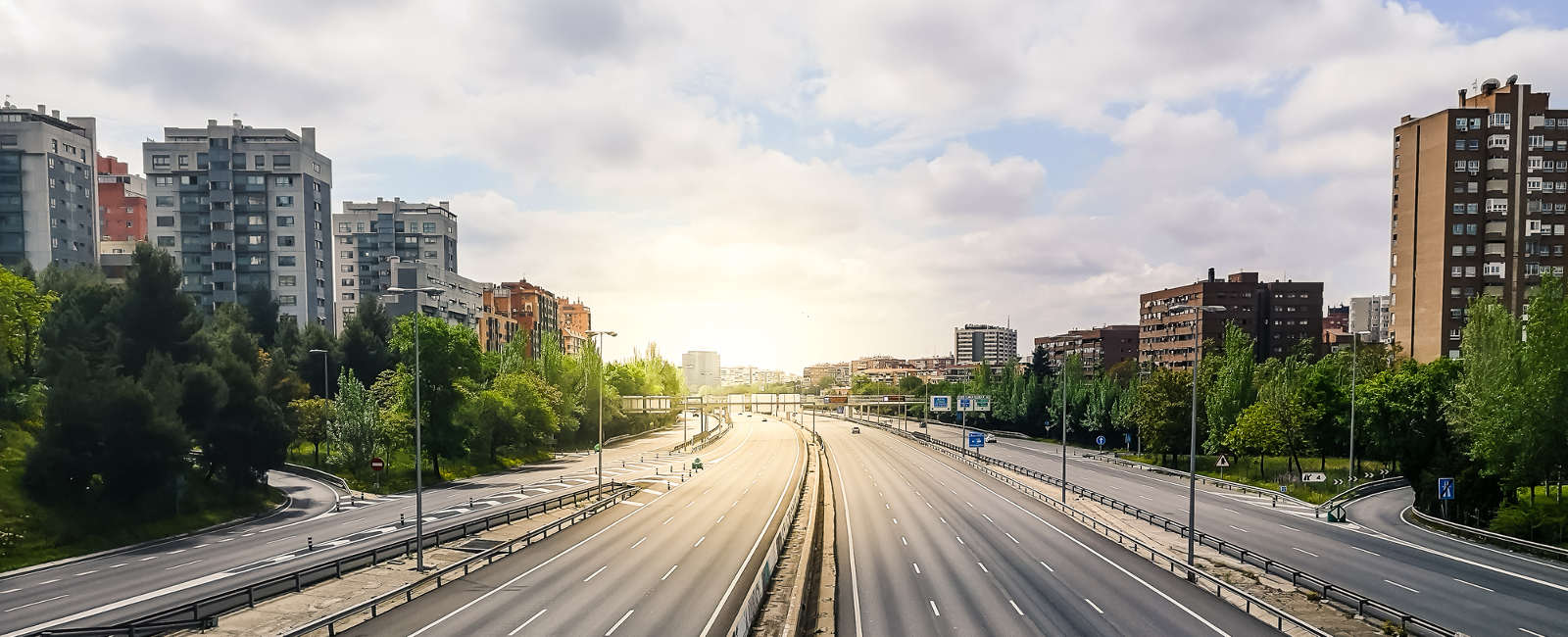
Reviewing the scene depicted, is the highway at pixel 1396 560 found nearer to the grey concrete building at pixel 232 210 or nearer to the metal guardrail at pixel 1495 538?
the metal guardrail at pixel 1495 538

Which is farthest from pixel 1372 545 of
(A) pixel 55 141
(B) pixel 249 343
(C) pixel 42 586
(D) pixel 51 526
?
(A) pixel 55 141

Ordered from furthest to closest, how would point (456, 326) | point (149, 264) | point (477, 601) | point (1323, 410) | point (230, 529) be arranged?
point (456, 326)
point (1323, 410)
point (149, 264)
point (230, 529)
point (477, 601)

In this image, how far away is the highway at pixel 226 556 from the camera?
90.2 feet

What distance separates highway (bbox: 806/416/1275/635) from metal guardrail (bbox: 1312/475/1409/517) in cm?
2062

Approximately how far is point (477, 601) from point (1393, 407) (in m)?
70.4

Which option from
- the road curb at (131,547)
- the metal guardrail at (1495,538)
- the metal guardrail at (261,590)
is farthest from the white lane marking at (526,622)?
the metal guardrail at (1495,538)

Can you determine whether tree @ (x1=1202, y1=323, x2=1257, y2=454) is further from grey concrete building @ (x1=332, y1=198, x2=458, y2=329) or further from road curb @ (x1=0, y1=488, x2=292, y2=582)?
grey concrete building @ (x1=332, y1=198, x2=458, y2=329)

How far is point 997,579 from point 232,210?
452ft

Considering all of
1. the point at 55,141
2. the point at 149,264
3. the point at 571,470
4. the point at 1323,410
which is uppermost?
the point at 55,141

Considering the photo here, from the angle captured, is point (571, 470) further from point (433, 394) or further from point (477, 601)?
point (477, 601)

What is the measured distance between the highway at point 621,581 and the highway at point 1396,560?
86.6 feet

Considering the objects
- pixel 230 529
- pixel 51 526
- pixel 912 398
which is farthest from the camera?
pixel 912 398

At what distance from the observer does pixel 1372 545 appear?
39.2 meters

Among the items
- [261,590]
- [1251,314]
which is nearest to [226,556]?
[261,590]
